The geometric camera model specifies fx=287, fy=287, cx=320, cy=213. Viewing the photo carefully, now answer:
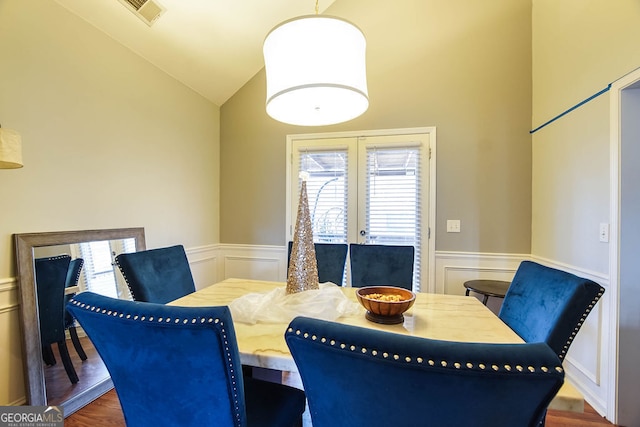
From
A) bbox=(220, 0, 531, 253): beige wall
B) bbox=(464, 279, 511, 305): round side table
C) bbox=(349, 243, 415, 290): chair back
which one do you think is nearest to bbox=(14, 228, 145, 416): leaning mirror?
bbox=(349, 243, 415, 290): chair back

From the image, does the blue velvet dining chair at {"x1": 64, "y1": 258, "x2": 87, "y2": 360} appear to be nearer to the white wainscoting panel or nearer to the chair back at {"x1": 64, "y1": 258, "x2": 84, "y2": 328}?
the chair back at {"x1": 64, "y1": 258, "x2": 84, "y2": 328}

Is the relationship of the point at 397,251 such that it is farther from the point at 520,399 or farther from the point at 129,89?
the point at 129,89

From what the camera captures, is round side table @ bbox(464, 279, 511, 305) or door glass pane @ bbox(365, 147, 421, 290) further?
door glass pane @ bbox(365, 147, 421, 290)

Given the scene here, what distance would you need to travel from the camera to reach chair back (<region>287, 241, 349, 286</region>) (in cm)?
223

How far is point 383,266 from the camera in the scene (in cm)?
212

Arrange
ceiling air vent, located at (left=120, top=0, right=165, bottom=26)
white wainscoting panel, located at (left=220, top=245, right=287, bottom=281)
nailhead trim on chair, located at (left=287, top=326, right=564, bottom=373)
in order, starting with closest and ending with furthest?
nailhead trim on chair, located at (left=287, top=326, right=564, bottom=373), ceiling air vent, located at (left=120, top=0, right=165, bottom=26), white wainscoting panel, located at (left=220, top=245, right=287, bottom=281)

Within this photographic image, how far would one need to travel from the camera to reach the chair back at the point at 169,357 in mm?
745

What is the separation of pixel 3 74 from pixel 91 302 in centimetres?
161

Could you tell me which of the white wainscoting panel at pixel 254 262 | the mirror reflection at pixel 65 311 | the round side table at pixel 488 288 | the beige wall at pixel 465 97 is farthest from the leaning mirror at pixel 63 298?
the round side table at pixel 488 288

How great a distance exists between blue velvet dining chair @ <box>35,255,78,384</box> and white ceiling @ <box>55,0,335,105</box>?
1616 millimetres

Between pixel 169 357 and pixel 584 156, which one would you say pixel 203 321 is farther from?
pixel 584 156

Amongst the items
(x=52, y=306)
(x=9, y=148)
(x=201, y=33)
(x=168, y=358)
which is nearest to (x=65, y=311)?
(x=52, y=306)

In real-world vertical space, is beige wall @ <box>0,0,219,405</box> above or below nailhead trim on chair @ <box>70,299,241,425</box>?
above

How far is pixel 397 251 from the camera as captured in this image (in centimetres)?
212
